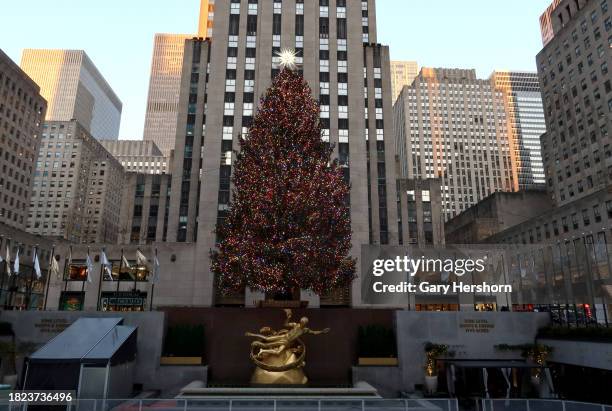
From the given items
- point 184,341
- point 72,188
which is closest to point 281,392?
point 184,341

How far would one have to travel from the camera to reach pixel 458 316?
27578 millimetres

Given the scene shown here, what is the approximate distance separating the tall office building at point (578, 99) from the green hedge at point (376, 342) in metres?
69.6

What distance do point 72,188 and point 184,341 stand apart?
137242 millimetres

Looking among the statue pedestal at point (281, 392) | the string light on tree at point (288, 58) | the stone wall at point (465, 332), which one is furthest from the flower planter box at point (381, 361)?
the string light on tree at point (288, 58)

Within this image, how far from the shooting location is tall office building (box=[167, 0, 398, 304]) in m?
54.8

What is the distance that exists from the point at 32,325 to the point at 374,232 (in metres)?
46.2

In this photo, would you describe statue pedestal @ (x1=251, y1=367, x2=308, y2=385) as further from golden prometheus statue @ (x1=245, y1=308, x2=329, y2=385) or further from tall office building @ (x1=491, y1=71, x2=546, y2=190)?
tall office building @ (x1=491, y1=71, x2=546, y2=190)

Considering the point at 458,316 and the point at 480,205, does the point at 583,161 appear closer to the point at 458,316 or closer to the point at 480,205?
the point at 480,205

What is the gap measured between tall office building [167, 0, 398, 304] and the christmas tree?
64.6 ft

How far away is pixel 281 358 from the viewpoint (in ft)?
79.7

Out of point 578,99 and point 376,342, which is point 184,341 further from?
point 578,99

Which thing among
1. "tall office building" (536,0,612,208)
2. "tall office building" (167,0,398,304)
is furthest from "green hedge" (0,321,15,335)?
"tall office building" (536,0,612,208)

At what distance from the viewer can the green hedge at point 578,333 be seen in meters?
21.9

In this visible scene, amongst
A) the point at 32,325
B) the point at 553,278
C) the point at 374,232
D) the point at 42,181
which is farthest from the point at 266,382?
the point at 42,181
